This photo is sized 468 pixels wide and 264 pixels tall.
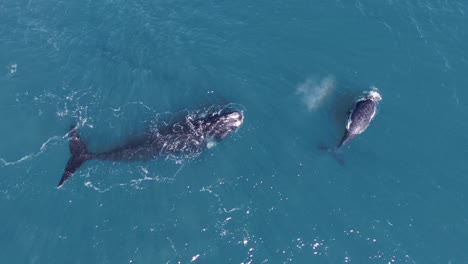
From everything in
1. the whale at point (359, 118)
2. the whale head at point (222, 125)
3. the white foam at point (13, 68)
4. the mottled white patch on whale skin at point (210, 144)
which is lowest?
the mottled white patch on whale skin at point (210, 144)

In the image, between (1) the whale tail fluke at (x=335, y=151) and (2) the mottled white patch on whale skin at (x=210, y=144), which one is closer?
(1) the whale tail fluke at (x=335, y=151)

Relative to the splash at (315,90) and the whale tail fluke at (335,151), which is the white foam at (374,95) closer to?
the splash at (315,90)

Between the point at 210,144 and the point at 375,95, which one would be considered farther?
the point at 375,95

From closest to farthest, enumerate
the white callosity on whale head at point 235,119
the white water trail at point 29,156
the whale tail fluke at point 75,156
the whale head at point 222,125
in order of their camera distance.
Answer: the whale tail fluke at point 75,156 → the white water trail at point 29,156 → the whale head at point 222,125 → the white callosity on whale head at point 235,119

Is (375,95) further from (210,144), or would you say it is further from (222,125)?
(210,144)

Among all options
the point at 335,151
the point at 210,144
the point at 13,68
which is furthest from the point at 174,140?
the point at 13,68

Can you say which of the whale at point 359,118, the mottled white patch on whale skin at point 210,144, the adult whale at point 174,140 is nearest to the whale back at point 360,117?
the whale at point 359,118

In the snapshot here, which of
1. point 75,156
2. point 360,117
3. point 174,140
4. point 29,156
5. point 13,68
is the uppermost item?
point 13,68

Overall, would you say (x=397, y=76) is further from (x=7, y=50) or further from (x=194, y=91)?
(x=7, y=50)
